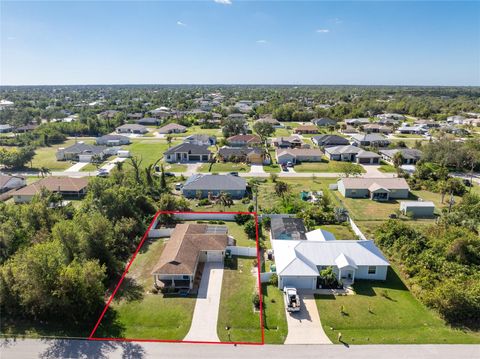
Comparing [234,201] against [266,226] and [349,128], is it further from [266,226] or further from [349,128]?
[349,128]

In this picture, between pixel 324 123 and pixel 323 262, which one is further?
pixel 324 123

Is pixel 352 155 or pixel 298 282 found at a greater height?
pixel 352 155

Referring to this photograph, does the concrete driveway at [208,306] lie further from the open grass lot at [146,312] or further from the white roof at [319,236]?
the white roof at [319,236]

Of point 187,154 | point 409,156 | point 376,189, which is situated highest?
point 409,156

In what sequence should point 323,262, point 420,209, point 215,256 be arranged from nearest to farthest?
point 323,262 → point 215,256 → point 420,209

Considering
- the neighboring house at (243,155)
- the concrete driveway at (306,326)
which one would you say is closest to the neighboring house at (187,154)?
the neighboring house at (243,155)

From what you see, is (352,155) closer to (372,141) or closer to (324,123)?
(372,141)

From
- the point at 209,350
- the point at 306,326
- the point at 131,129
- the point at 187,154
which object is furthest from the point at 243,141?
the point at 209,350

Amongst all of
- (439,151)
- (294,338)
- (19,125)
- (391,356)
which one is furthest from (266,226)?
(19,125)
